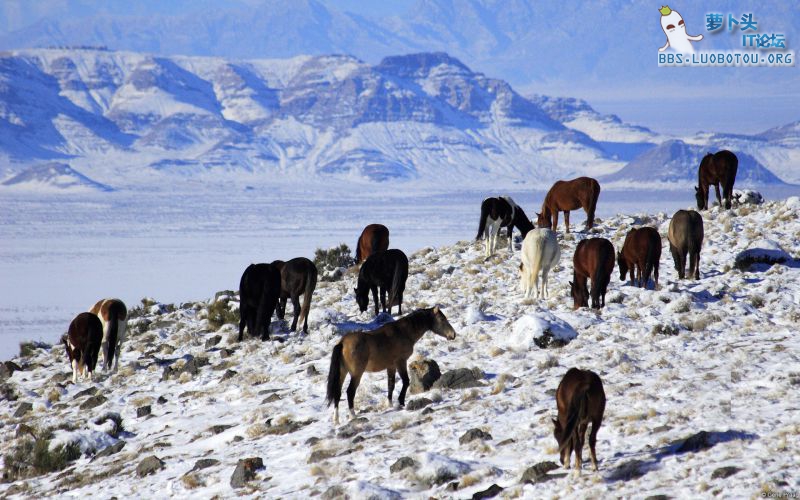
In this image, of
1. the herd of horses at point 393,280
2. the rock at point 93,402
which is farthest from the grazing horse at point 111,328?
the rock at point 93,402

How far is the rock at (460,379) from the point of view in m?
15.2

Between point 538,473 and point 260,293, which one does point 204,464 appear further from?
point 260,293

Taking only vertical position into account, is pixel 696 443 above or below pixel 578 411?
below

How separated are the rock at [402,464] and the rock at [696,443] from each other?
2.96 metres

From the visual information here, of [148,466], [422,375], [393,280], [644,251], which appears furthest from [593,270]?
[148,466]

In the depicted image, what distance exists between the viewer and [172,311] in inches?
1187

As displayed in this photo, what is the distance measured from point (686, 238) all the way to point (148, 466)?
11815 mm

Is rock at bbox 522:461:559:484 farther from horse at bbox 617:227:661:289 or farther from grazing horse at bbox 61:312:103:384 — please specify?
grazing horse at bbox 61:312:103:384

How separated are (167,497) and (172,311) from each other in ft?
58.7

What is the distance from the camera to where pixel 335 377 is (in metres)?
14.1

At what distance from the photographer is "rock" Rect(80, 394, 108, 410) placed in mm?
18173

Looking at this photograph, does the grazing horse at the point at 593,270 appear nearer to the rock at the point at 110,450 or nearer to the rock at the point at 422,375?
the rock at the point at 422,375

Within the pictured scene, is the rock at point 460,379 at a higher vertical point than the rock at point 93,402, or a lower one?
higher

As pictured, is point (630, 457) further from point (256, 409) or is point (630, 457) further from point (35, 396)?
point (35, 396)
